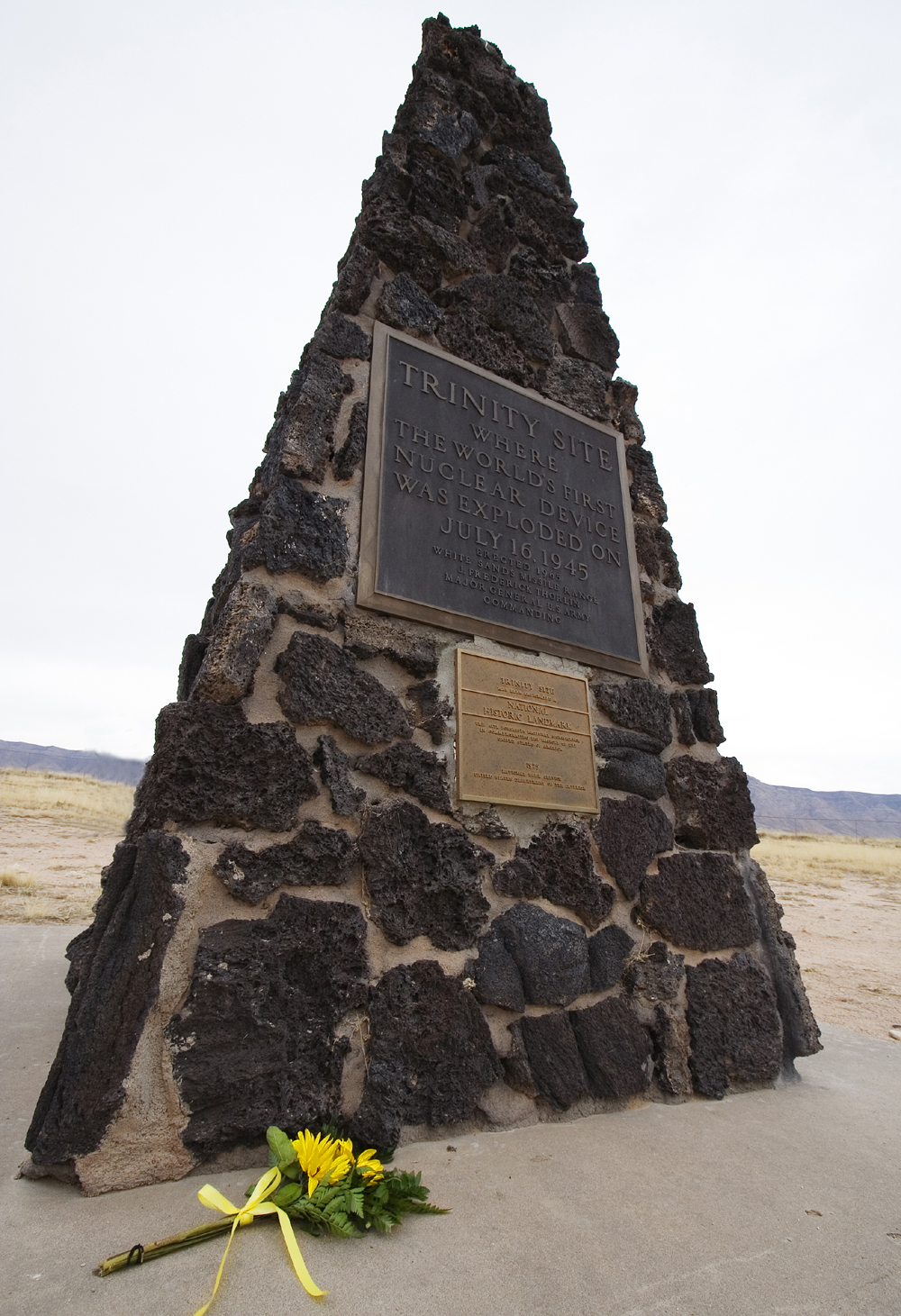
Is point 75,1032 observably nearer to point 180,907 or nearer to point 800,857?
point 180,907

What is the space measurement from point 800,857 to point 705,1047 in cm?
1910

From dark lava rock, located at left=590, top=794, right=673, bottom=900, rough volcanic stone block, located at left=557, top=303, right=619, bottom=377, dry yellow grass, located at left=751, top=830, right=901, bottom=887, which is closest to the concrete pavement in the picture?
dark lava rock, located at left=590, top=794, right=673, bottom=900

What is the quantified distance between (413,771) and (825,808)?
5482 inches

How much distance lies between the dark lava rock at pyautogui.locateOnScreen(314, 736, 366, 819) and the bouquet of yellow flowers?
28.3 inches

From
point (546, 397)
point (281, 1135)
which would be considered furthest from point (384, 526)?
point (281, 1135)

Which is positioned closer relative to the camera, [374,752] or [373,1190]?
[373,1190]

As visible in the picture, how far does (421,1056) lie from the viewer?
177cm

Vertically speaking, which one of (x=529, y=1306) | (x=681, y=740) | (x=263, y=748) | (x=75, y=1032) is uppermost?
(x=681, y=740)

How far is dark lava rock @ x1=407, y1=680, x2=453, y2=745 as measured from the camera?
82.9 inches

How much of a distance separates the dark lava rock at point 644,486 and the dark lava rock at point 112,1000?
7.75ft

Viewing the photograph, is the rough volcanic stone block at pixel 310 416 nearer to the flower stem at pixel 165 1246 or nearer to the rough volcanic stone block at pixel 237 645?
the rough volcanic stone block at pixel 237 645

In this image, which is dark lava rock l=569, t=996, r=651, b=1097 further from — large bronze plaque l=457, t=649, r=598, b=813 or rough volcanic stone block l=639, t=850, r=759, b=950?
large bronze plaque l=457, t=649, r=598, b=813

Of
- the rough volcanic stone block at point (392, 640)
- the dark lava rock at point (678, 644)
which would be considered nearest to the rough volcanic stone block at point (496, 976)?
the rough volcanic stone block at point (392, 640)

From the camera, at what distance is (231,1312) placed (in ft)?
3.44
